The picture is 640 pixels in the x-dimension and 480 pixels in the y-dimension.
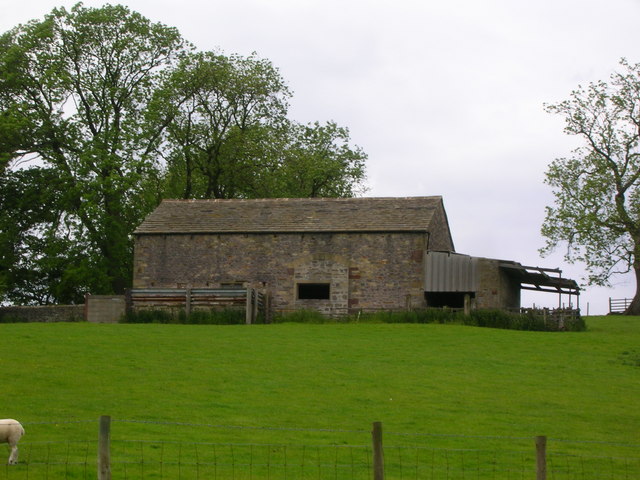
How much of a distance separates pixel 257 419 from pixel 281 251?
73.2 ft

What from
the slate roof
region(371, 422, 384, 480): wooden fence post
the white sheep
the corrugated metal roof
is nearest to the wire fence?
the white sheep

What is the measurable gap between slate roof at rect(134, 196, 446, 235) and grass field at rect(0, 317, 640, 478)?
7980mm

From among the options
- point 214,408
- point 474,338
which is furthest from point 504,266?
point 214,408

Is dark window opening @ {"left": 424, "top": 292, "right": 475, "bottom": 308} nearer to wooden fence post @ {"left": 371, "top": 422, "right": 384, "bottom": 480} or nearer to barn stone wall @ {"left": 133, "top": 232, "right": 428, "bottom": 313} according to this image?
barn stone wall @ {"left": 133, "top": 232, "right": 428, "bottom": 313}

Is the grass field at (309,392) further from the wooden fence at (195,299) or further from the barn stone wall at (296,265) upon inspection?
the barn stone wall at (296,265)

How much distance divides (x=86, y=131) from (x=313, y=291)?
55.8 ft

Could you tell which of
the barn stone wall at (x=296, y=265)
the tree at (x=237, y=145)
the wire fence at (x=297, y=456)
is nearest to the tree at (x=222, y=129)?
the tree at (x=237, y=145)

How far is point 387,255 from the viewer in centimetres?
3997

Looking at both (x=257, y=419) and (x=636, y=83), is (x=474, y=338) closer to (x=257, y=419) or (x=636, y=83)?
(x=257, y=419)

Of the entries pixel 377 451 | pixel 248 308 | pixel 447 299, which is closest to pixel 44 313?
pixel 248 308

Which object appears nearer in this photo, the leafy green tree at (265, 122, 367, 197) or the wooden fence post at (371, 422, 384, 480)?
the wooden fence post at (371, 422, 384, 480)

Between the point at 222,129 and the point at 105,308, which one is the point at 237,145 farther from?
the point at 105,308

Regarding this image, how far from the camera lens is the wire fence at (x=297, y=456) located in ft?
50.1

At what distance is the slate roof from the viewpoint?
40.9 metres
